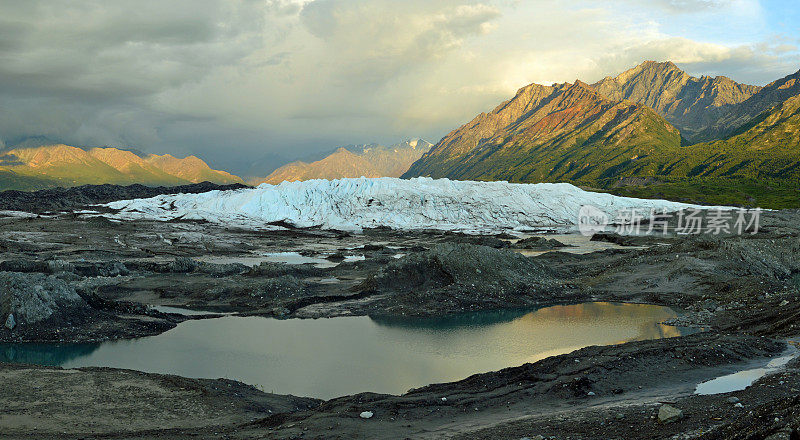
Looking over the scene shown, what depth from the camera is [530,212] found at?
4139 inches

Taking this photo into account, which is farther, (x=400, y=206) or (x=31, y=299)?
(x=400, y=206)

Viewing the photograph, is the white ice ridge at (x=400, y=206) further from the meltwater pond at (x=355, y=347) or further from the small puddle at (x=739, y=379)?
the small puddle at (x=739, y=379)

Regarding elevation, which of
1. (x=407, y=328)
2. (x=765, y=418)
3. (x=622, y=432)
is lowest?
(x=407, y=328)

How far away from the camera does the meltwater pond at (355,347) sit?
25.3 metres

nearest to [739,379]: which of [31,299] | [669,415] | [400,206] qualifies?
[669,415]

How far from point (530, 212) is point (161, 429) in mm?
94934

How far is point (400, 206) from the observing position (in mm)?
107000

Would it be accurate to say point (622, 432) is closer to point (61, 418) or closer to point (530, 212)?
point (61, 418)

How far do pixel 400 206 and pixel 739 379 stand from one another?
8833 cm

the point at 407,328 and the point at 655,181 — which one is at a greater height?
the point at 655,181

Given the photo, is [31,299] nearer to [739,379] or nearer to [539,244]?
[739,379]

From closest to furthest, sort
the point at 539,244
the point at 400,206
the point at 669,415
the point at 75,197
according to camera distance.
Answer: the point at 669,415 → the point at 539,244 → the point at 400,206 → the point at 75,197

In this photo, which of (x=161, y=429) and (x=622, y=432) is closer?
(x=622, y=432)

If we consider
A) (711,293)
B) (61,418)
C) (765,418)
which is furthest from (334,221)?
(765,418)
